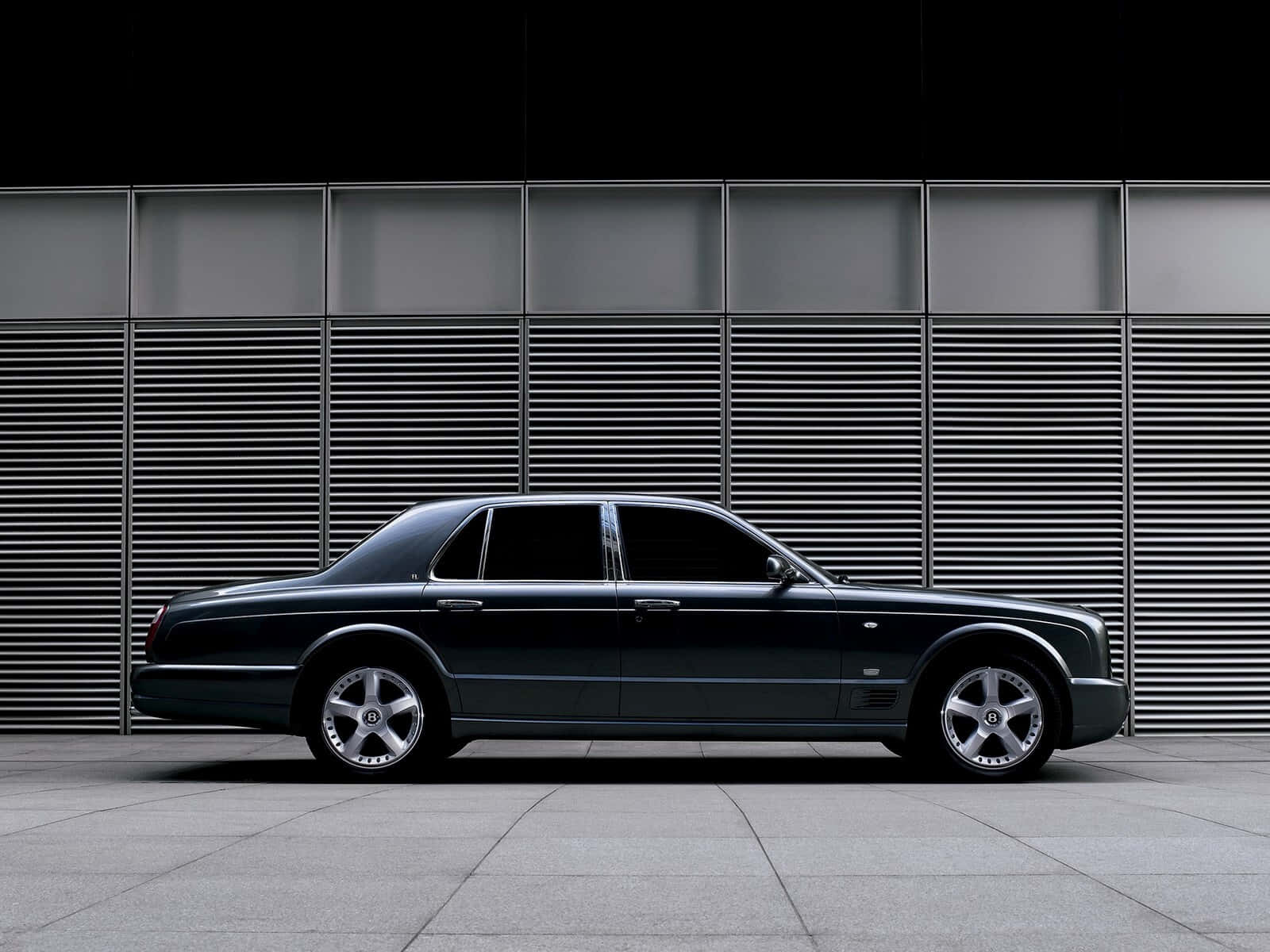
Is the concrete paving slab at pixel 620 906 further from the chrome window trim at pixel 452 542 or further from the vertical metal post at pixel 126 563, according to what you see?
the vertical metal post at pixel 126 563

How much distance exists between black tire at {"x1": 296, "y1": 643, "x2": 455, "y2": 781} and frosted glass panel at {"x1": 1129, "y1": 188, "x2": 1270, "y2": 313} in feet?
23.2

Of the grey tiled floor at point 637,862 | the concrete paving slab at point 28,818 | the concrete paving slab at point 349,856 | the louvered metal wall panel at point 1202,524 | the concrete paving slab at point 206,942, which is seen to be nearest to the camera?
the concrete paving slab at point 206,942

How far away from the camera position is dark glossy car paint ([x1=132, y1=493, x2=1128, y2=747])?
8250 mm

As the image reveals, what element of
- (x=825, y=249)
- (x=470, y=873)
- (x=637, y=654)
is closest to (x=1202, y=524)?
(x=825, y=249)

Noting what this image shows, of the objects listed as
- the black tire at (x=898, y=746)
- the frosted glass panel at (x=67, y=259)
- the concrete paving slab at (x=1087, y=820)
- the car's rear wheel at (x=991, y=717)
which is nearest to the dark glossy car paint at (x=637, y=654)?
the car's rear wheel at (x=991, y=717)

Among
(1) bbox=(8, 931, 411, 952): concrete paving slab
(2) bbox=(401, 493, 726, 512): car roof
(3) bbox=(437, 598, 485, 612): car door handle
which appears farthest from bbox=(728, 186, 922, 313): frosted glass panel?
(1) bbox=(8, 931, 411, 952): concrete paving slab

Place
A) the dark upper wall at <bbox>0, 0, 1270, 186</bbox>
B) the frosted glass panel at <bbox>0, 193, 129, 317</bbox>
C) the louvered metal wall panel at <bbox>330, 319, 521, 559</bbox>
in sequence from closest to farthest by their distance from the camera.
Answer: the louvered metal wall panel at <bbox>330, 319, 521, 559</bbox>
the dark upper wall at <bbox>0, 0, 1270, 186</bbox>
the frosted glass panel at <bbox>0, 193, 129, 317</bbox>

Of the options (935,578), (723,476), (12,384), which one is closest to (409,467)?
(723,476)

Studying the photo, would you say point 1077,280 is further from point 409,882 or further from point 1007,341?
point 409,882

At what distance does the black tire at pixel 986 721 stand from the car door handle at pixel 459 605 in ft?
8.42

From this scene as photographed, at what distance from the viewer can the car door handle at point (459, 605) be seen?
327 inches

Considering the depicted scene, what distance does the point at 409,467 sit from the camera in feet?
39.8

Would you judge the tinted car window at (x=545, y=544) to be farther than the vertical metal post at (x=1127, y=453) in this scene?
No

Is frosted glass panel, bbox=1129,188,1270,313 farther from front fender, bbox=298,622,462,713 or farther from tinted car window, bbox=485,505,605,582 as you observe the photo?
front fender, bbox=298,622,462,713
